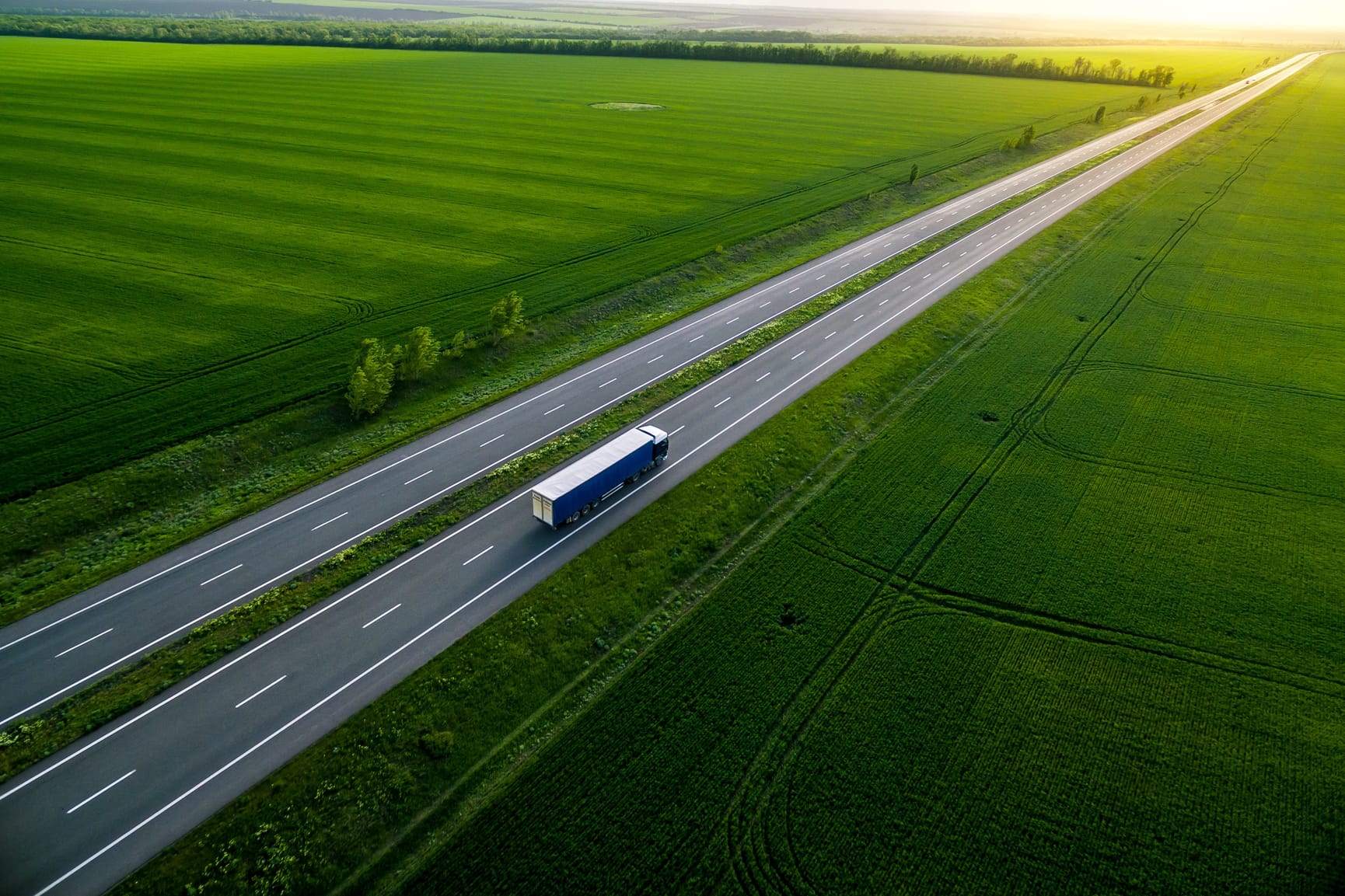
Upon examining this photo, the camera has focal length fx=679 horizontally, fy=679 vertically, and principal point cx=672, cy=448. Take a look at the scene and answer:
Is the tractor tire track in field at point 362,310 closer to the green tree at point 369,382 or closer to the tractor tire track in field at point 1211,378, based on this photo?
the green tree at point 369,382

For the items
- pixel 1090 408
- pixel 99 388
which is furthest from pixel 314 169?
pixel 1090 408

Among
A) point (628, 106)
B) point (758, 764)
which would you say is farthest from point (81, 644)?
point (628, 106)

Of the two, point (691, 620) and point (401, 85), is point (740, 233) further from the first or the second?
point (401, 85)

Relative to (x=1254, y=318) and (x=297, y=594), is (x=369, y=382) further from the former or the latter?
(x=1254, y=318)

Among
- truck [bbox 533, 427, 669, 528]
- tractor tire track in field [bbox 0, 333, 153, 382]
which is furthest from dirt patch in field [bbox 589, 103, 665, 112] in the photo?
truck [bbox 533, 427, 669, 528]

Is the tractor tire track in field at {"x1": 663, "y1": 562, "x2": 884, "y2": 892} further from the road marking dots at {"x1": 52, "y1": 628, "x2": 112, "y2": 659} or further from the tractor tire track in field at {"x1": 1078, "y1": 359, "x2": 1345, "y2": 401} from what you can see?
the tractor tire track in field at {"x1": 1078, "y1": 359, "x2": 1345, "y2": 401}

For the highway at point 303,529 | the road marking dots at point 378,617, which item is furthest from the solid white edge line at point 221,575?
the road marking dots at point 378,617

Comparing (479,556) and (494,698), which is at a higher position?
(479,556)
